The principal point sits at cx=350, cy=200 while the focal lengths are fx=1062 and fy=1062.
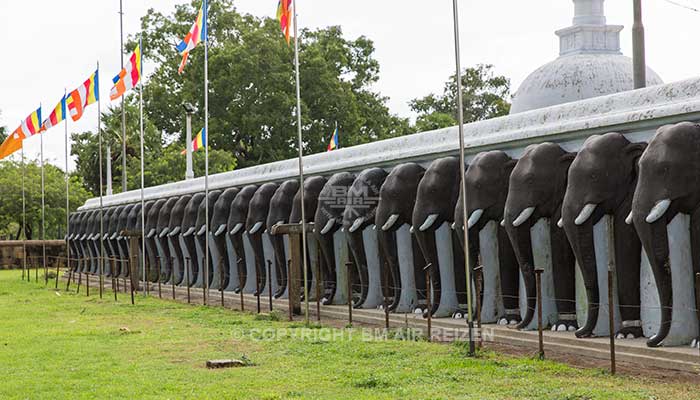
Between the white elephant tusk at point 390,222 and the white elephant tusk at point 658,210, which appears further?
the white elephant tusk at point 390,222

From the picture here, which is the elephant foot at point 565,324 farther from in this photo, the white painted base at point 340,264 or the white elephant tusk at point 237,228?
the white elephant tusk at point 237,228

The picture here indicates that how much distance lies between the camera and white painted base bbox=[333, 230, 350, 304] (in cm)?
1930

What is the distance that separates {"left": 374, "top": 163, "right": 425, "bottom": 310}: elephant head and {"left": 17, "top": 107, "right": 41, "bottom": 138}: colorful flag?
1701 centimetres

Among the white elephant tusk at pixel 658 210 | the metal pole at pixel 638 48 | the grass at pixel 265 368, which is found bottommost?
the grass at pixel 265 368

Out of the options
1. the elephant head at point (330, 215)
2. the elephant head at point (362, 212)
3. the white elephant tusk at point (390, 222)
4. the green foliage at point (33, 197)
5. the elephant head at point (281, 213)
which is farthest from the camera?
the green foliage at point (33, 197)

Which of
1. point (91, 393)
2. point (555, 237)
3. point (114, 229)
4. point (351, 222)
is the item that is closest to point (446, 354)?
point (555, 237)

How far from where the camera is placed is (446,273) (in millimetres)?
16156

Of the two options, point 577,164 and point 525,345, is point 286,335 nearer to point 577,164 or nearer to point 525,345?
point 525,345

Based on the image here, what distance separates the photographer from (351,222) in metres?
18.2

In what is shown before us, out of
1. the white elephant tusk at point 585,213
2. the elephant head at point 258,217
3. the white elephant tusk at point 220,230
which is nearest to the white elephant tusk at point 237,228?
the elephant head at point 258,217

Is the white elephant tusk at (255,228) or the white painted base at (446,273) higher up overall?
the white elephant tusk at (255,228)

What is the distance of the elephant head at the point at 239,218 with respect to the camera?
922 inches

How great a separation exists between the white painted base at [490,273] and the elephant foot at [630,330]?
2668mm

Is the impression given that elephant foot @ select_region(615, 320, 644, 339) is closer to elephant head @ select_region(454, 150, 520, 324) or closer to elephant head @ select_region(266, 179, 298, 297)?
elephant head @ select_region(454, 150, 520, 324)
